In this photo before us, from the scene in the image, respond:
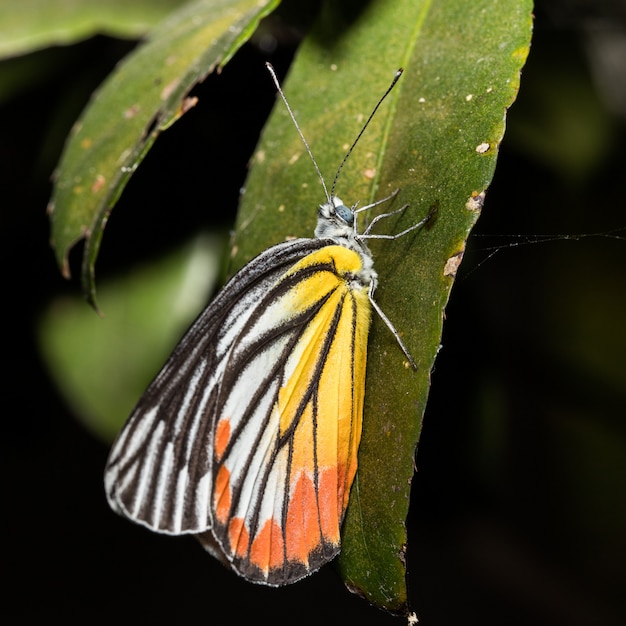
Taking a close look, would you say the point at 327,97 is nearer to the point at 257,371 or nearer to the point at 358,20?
the point at 358,20

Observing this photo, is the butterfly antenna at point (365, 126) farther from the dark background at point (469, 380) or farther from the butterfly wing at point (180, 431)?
the dark background at point (469, 380)

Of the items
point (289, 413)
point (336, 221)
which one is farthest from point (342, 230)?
point (289, 413)

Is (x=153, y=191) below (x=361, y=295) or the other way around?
the other way around

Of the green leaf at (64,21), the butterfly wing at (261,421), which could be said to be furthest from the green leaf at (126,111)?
the butterfly wing at (261,421)

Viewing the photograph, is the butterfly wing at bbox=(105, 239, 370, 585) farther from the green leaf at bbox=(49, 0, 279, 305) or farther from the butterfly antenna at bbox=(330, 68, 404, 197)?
the green leaf at bbox=(49, 0, 279, 305)

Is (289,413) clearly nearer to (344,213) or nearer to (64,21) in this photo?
(344,213)

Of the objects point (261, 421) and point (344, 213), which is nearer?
point (344, 213)

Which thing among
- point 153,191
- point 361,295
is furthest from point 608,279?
point 153,191

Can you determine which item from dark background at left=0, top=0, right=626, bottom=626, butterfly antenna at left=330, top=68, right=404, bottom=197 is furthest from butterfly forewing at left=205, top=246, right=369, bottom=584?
dark background at left=0, top=0, right=626, bottom=626
